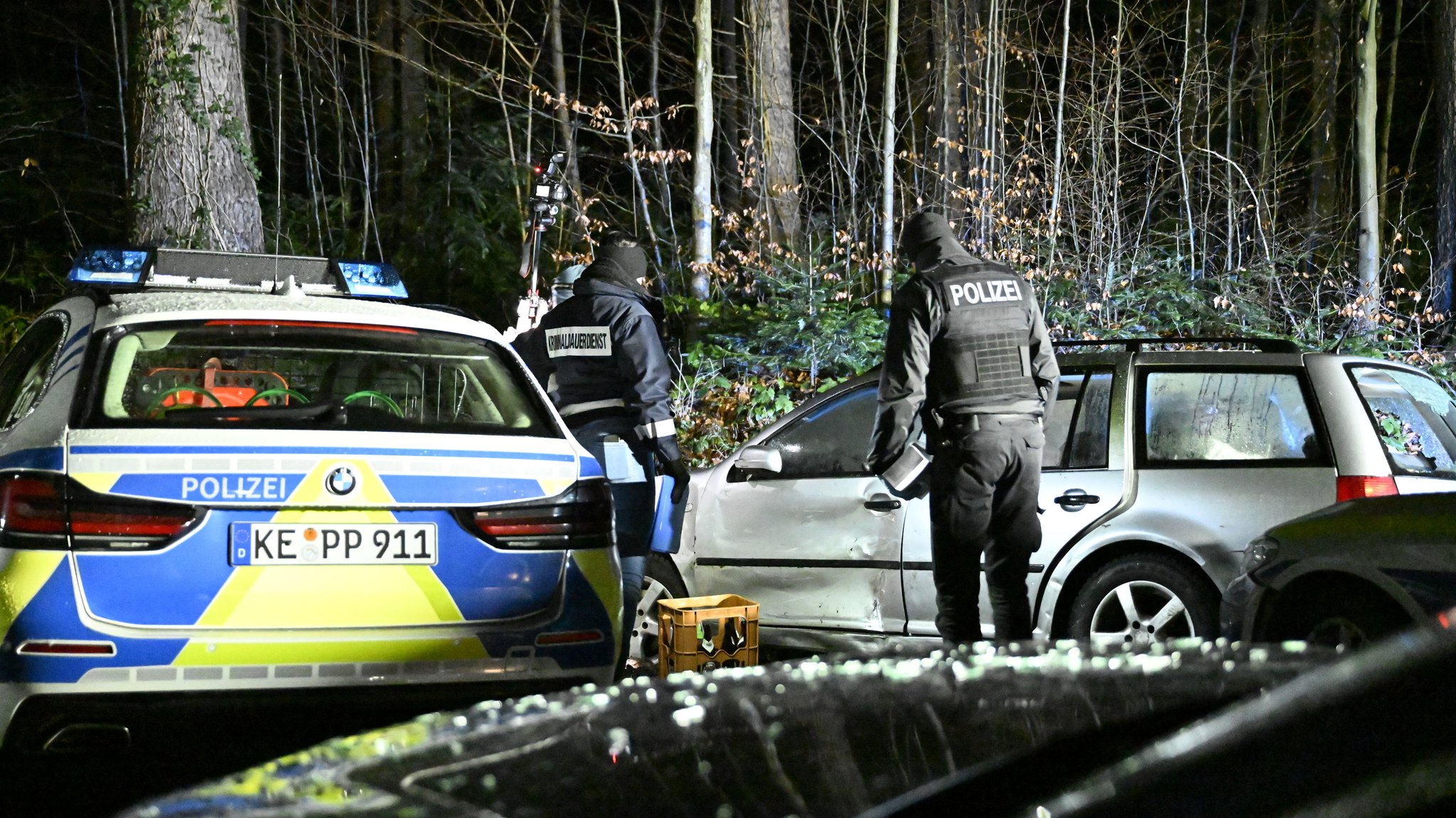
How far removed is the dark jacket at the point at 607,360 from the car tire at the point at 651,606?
73 cm

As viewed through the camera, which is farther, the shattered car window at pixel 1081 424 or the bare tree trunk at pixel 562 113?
the bare tree trunk at pixel 562 113

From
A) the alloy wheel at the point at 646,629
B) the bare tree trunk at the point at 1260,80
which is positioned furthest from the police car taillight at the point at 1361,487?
the bare tree trunk at the point at 1260,80

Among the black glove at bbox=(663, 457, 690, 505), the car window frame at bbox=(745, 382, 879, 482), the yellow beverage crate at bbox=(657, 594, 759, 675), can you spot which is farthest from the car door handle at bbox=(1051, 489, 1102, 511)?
the black glove at bbox=(663, 457, 690, 505)

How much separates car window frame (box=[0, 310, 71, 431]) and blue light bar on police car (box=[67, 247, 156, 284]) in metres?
0.21

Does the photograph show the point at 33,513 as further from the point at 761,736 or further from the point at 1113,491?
the point at 1113,491

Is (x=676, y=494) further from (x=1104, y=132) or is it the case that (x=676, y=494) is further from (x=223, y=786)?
(x=1104, y=132)

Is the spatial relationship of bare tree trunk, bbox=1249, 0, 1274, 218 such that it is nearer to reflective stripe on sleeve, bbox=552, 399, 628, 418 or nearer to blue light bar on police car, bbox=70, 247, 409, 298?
reflective stripe on sleeve, bbox=552, 399, 628, 418

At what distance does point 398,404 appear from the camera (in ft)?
18.1

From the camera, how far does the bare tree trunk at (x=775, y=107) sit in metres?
13.1

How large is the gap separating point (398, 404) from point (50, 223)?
16.5m

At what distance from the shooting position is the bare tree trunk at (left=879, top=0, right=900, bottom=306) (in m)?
12.4

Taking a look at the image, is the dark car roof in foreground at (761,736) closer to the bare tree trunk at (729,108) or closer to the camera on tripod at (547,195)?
the camera on tripod at (547,195)

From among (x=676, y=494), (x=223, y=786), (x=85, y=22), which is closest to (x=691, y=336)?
(x=676, y=494)

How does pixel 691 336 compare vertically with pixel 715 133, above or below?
below
